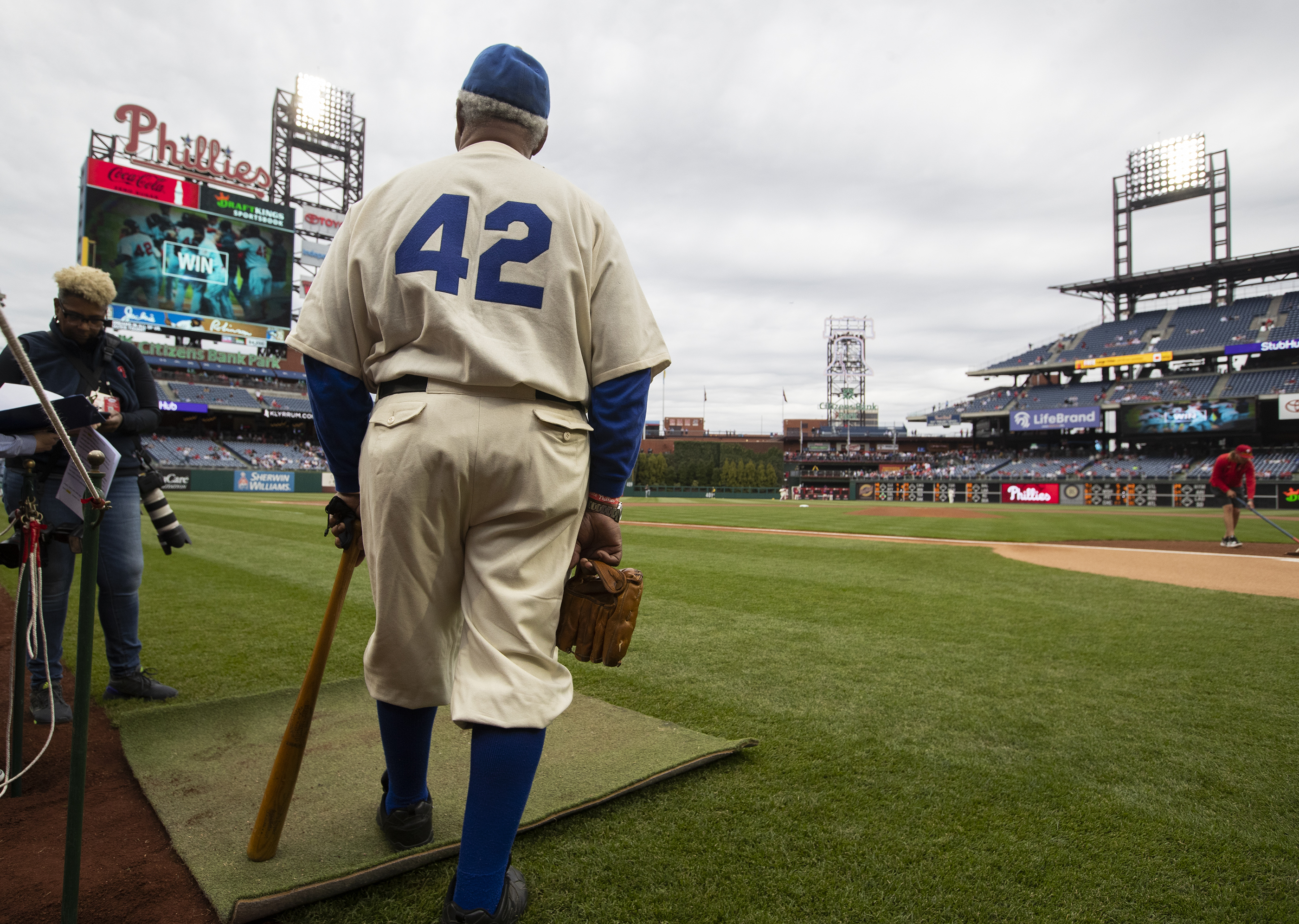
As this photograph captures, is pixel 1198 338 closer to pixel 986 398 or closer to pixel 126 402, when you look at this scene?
pixel 986 398

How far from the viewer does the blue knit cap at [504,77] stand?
1.70 m

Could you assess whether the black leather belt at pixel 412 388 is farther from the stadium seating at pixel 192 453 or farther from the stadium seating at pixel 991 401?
the stadium seating at pixel 991 401

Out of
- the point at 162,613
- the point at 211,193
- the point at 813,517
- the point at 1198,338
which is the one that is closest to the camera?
the point at 162,613

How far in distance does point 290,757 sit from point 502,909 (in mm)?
696

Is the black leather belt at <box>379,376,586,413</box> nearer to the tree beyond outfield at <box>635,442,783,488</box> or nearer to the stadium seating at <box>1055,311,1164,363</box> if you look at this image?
the tree beyond outfield at <box>635,442,783,488</box>

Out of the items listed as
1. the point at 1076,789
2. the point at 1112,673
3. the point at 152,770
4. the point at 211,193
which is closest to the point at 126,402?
the point at 152,770

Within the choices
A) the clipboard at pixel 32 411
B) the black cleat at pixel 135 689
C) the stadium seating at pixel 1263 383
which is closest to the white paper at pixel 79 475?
the clipboard at pixel 32 411

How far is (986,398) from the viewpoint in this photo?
4909 centimetres

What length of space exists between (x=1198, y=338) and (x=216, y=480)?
174 ft

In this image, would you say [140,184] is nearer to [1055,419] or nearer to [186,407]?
[186,407]

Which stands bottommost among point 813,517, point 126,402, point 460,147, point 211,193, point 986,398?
point 813,517

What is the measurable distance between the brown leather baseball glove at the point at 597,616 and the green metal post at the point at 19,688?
66.9 inches

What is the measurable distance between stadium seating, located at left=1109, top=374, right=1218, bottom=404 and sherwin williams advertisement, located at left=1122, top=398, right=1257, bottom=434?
0.69 m

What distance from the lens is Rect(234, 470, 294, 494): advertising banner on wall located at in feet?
110
